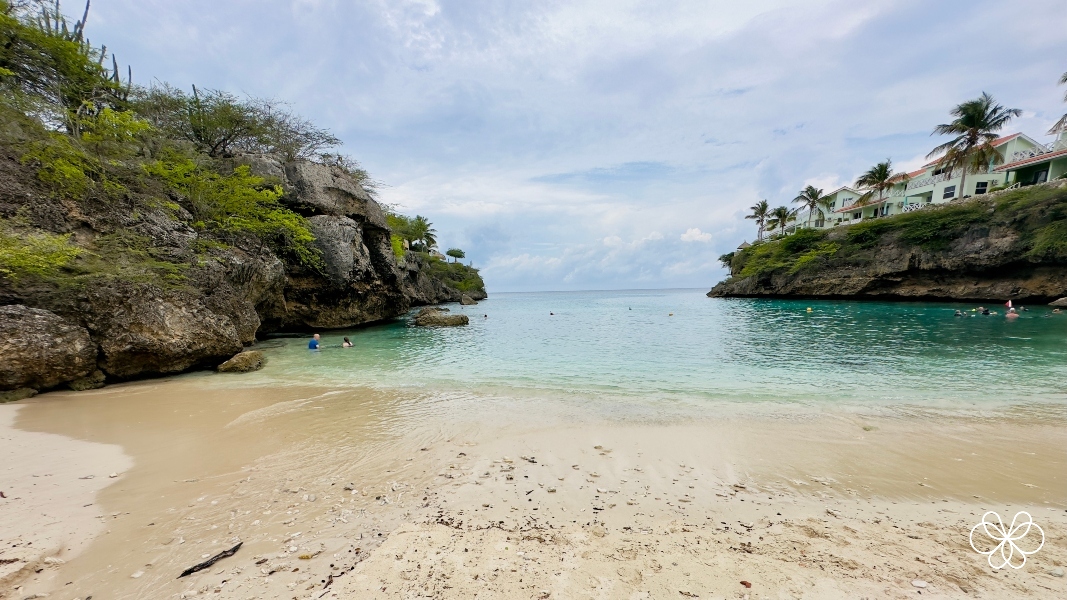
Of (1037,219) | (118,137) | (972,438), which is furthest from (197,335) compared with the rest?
(1037,219)

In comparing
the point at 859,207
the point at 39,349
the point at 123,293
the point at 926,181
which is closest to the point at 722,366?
the point at 123,293

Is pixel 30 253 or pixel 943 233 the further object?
pixel 943 233

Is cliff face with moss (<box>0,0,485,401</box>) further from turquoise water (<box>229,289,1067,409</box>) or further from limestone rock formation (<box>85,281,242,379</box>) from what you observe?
turquoise water (<box>229,289,1067,409</box>)

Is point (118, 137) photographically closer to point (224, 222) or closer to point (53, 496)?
point (224, 222)

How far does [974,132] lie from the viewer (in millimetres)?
35281

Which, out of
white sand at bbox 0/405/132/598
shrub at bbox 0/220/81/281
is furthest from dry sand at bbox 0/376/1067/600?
shrub at bbox 0/220/81/281

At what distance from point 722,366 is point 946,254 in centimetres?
4257

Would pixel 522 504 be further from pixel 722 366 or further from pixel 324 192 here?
pixel 324 192

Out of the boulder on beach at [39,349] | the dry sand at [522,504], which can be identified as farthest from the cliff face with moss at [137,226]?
the dry sand at [522,504]

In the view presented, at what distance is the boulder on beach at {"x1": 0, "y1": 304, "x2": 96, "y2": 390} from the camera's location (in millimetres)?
7578

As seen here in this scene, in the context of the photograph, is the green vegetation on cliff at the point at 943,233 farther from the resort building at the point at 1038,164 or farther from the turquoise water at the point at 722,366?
the turquoise water at the point at 722,366

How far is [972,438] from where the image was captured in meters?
5.84

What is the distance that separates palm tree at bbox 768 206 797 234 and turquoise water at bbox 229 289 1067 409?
154ft

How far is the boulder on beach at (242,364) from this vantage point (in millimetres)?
11038
